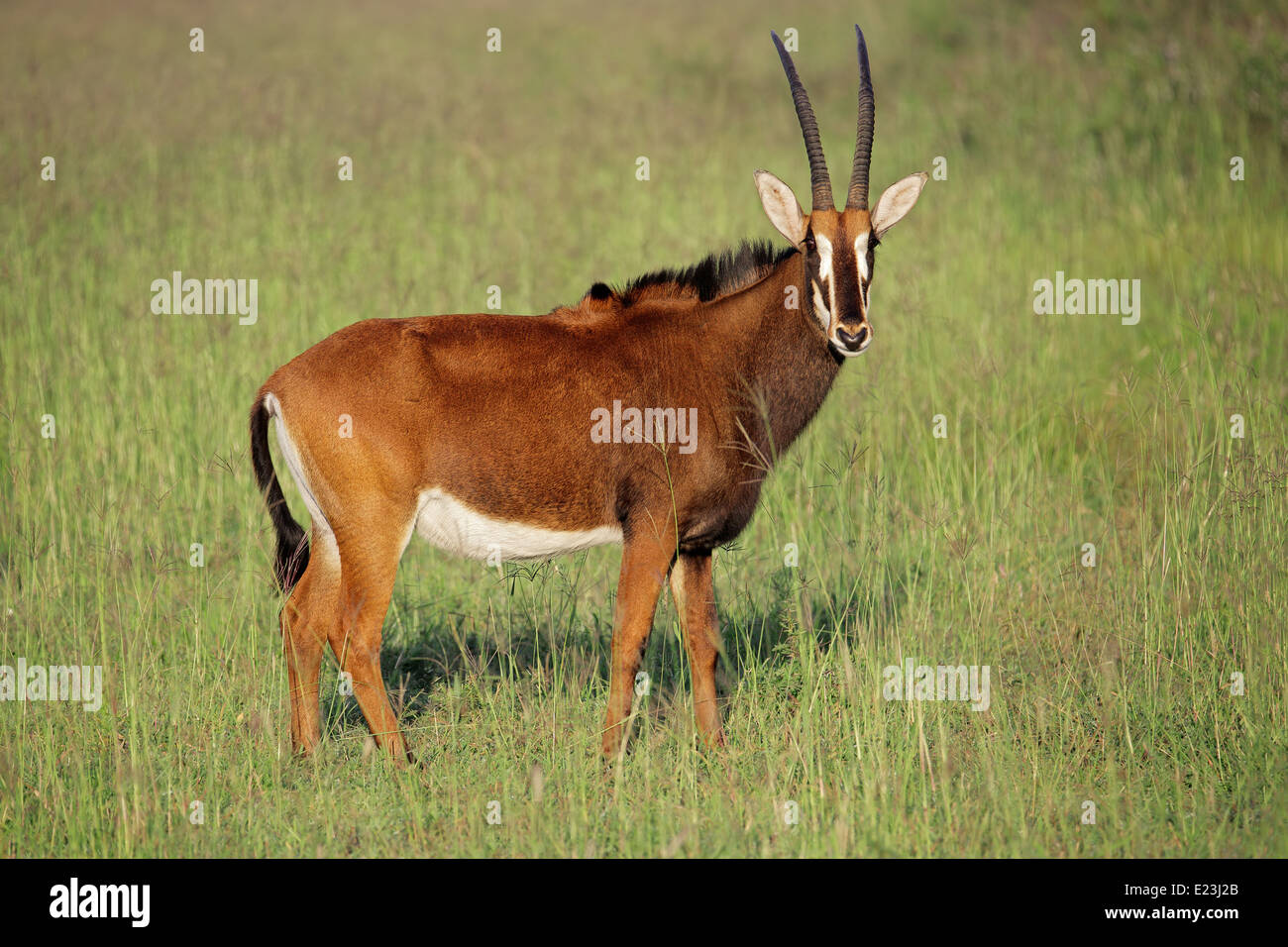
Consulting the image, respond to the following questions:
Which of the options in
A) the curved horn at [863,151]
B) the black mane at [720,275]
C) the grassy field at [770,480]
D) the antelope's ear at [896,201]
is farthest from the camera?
the black mane at [720,275]

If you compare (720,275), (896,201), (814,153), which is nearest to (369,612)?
(720,275)

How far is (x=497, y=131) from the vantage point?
14688 millimetres

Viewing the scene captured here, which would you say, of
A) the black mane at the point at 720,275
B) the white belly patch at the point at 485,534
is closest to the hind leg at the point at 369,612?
the white belly patch at the point at 485,534

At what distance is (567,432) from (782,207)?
145 centimetres

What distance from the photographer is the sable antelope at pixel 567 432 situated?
5.34 metres

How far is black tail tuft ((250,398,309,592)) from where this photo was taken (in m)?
5.72

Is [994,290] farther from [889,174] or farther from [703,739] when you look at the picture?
[703,739]

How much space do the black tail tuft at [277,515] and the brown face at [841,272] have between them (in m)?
2.55

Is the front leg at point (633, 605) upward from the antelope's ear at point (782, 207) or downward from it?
downward

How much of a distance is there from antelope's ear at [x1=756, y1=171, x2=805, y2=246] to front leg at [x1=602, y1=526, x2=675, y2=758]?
1.52 m

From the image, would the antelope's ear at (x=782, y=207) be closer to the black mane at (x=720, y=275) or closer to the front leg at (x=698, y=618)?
the black mane at (x=720, y=275)

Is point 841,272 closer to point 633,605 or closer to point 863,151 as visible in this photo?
point 863,151

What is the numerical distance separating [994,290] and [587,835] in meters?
7.36
